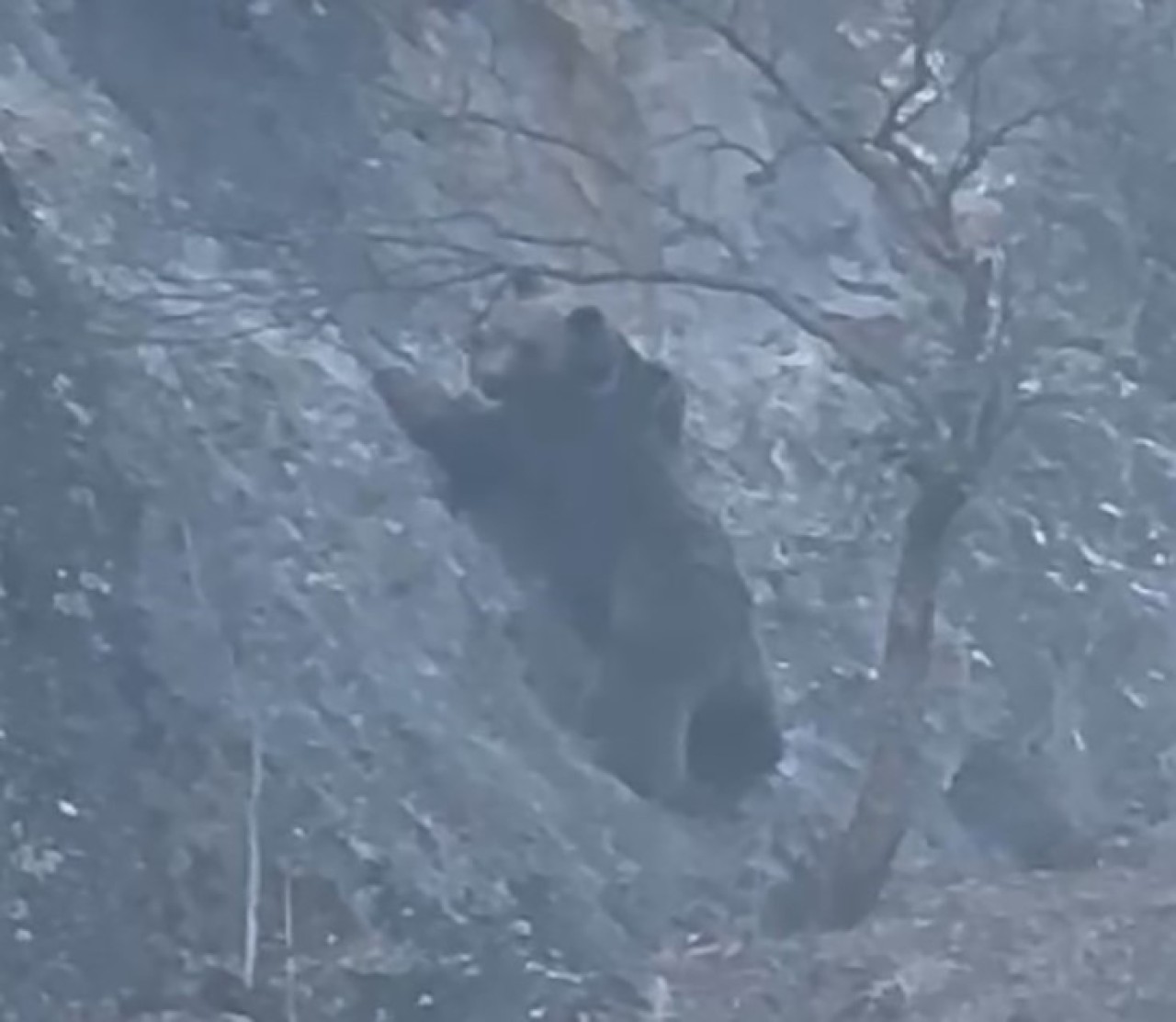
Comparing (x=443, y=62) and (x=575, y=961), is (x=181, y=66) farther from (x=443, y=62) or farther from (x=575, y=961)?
(x=575, y=961)

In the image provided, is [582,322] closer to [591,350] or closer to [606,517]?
[591,350]

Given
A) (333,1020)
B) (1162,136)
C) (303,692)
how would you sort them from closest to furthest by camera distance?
(333,1020), (303,692), (1162,136)

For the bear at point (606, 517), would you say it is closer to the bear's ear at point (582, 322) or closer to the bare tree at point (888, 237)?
the bear's ear at point (582, 322)

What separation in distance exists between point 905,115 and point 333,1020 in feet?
9.54

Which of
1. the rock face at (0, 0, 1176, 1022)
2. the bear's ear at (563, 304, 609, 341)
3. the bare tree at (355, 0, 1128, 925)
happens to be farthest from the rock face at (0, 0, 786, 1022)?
the bear's ear at (563, 304, 609, 341)

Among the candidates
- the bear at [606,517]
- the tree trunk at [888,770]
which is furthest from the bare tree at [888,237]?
the bear at [606,517]

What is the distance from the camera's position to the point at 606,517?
32.7ft

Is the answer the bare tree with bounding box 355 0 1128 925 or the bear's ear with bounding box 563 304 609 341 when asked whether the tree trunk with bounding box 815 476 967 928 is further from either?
the bear's ear with bounding box 563 304 609 341

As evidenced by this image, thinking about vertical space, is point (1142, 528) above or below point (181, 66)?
below

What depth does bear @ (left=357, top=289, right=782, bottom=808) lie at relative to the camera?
985 centimetres

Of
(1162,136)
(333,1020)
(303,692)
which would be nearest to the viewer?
(333,1020)

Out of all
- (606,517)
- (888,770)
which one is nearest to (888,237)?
(606,517)

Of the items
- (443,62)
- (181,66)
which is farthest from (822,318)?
(181,66)

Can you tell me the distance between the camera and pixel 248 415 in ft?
32.3
